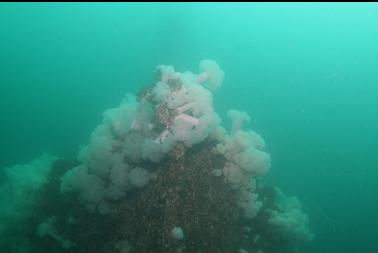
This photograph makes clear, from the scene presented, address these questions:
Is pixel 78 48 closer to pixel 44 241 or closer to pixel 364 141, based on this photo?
pixel 364 141

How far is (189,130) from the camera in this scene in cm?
589

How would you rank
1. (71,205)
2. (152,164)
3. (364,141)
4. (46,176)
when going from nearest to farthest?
(152,164), (71,205), (46,176), (364,141)

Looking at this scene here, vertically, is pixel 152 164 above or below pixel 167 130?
below

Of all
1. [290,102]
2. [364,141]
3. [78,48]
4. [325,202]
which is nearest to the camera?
[325,202]

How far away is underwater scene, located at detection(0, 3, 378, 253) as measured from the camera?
602 centimetres

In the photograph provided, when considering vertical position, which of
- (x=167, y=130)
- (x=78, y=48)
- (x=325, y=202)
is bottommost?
(x=167, y=130)

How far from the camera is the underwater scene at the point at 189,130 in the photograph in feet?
19.7

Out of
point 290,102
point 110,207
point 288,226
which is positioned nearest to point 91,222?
point 110,207

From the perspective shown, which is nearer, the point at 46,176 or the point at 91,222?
the point at 91,222

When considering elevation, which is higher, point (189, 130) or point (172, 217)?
point (189, 130)

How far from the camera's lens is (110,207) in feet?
20.3

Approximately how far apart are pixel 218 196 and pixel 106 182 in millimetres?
2004

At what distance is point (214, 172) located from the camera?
6.29 metres

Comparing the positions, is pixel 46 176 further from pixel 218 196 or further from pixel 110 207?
pixel 218 196
